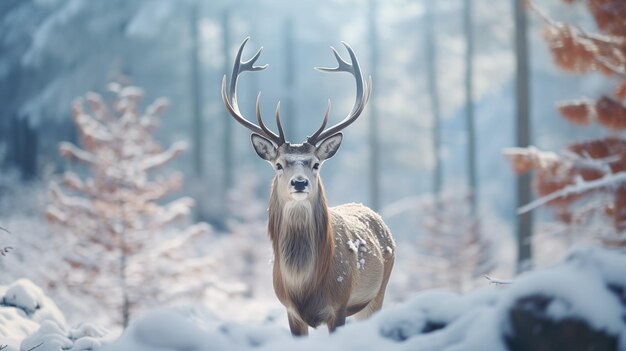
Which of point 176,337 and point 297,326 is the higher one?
point 176,337

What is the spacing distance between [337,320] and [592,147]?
585 cm

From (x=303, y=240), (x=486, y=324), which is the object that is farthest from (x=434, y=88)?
(x=486, y=324)

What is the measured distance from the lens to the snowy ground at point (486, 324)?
312 centimetres

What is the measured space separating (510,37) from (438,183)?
19.5ft

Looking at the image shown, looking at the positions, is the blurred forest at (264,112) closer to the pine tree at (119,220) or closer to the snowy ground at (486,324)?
the pine tree at (119,220)

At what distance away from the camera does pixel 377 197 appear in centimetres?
2094

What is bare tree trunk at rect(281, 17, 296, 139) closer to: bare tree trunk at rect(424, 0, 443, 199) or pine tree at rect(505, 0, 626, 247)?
bare tree trunk at rect(424, 0, 443, 199)

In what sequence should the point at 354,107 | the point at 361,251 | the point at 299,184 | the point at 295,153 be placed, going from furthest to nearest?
1. the point at 354,107
2. the point at 361,251
3. the point at 295,153
4. the point at 299,184

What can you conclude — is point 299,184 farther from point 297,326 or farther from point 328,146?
point 297,326

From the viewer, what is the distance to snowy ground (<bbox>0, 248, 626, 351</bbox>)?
10.2 ft

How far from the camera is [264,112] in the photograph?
1320 inches

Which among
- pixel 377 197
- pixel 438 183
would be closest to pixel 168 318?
pixel 377 197

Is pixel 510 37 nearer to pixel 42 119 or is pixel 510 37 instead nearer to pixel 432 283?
pixel 432 283

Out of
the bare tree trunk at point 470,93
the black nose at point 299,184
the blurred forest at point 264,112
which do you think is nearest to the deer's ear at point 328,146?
the black nose at point 299,184
